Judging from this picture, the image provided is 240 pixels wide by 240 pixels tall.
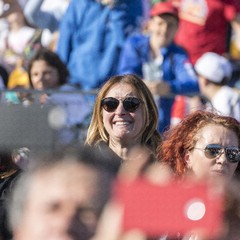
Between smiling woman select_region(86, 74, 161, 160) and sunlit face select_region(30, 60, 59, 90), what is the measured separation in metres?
2.91

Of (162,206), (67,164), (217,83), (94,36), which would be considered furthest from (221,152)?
(94,36)

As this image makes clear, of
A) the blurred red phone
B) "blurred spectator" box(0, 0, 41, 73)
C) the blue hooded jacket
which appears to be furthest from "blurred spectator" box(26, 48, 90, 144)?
the blurred red phone

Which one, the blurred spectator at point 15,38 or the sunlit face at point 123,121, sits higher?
the sunlit face at point 123,121

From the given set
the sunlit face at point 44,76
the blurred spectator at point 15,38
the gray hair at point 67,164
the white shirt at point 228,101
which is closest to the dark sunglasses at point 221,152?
the gray hair at point 67,164

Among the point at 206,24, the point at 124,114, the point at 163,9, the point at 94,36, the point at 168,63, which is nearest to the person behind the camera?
the point at 124,114

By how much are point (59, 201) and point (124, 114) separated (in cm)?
287

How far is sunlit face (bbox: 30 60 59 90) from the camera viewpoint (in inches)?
291

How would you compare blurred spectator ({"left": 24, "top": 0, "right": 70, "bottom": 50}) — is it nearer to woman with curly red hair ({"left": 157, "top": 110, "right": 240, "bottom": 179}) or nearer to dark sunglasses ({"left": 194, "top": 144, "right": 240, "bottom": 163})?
woman with curly red hair ({"left": 157, "top": 110, "right": 240, "bottom": 179})

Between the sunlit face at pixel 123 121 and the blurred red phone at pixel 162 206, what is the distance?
8.75 ft

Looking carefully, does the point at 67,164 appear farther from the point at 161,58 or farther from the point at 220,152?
the point at 161,58

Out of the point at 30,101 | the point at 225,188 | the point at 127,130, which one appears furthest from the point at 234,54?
the point at 225,188

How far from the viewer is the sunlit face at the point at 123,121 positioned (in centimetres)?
444

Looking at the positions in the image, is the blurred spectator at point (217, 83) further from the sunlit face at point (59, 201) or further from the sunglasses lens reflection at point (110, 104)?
the sunlit face at point (59, 201)

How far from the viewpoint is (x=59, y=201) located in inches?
63.1
